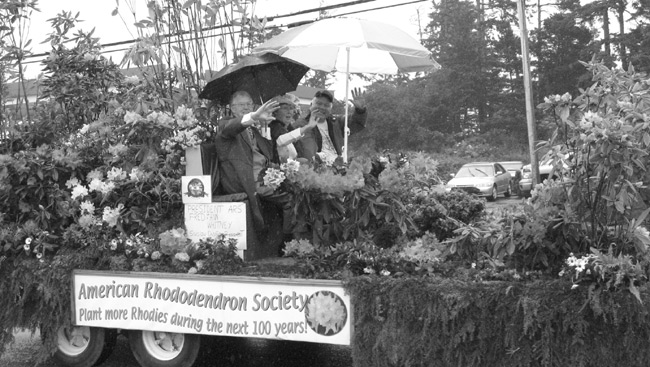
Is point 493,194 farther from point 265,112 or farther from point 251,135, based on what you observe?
point 265,112

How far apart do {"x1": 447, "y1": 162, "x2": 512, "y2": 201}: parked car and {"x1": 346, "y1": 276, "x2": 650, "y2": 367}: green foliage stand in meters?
21.5

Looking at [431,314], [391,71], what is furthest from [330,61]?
[431,314]

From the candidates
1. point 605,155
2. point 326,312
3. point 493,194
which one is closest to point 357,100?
point 326,312

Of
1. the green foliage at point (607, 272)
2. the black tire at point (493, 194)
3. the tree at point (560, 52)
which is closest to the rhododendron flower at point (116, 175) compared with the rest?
the green foliage at point (607, 272)

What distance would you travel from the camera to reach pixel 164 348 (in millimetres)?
5840

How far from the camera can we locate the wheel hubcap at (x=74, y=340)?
608cm

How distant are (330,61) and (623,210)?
151 inches

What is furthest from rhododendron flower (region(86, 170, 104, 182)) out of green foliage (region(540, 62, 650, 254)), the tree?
the tree

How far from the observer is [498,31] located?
160 ft

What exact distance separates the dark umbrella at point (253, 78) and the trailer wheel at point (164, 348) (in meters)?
1.90

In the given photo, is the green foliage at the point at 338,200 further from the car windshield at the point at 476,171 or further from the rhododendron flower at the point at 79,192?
the car windshield at the point at 476,171

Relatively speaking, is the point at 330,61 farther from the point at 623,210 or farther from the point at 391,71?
the point at 623,210

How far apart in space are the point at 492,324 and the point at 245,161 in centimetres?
237

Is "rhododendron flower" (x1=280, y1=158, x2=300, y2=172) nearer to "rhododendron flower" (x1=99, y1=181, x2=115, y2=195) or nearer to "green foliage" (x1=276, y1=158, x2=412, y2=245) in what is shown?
"green foliage" (x1=276, y1=158, x2=412, y2=245)
